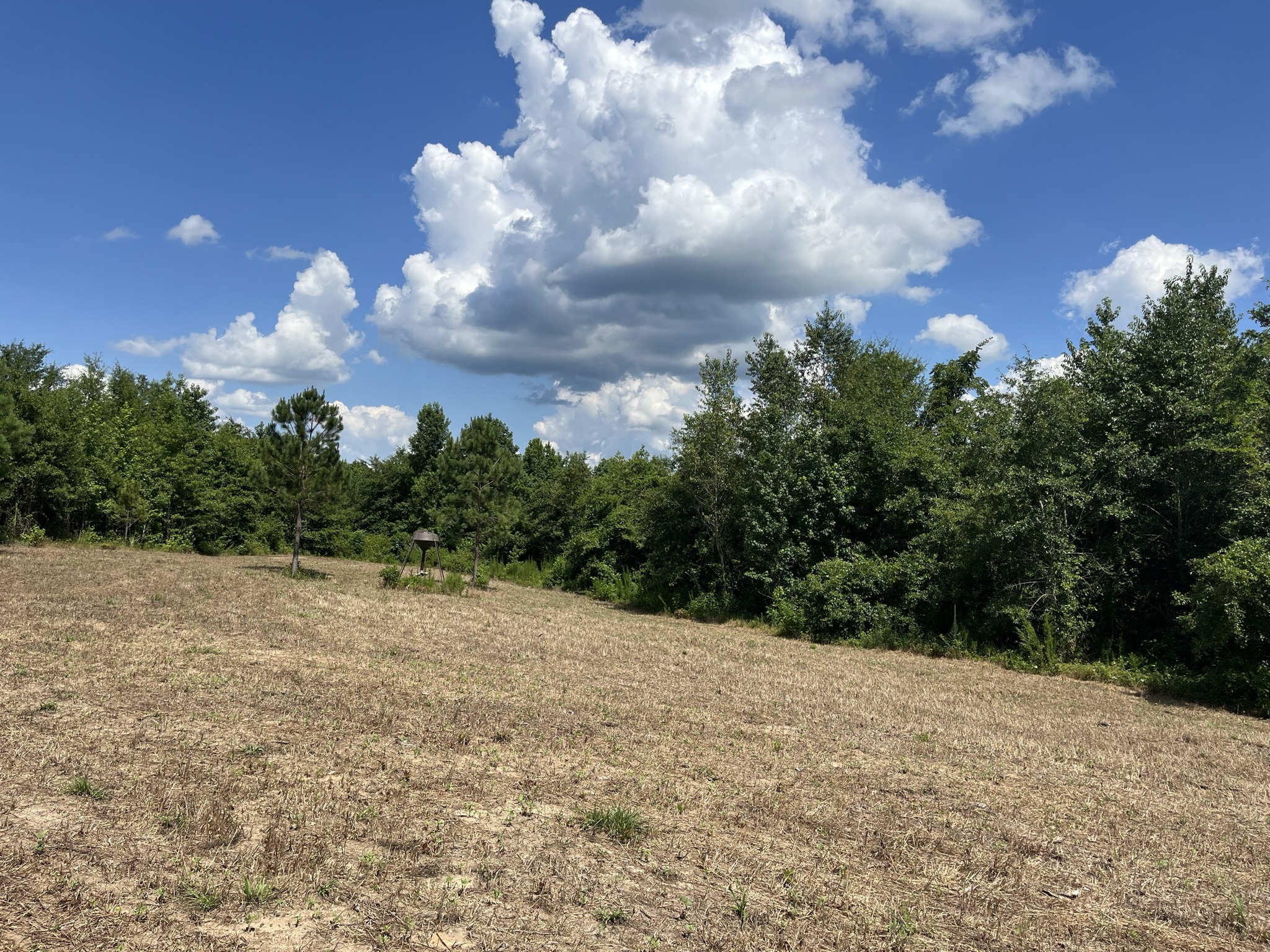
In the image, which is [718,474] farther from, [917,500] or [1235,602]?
Result: [1235,602]

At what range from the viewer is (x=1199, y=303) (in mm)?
22000

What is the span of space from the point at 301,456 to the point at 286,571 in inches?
179

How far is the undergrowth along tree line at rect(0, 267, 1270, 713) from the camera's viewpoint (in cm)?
1579

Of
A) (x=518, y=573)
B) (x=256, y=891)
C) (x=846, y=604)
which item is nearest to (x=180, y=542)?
(x=518, y=573)

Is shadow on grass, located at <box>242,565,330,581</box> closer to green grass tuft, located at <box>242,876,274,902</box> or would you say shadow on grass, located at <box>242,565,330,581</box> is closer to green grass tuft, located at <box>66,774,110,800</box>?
green grass tuft, located at <box>66,774,110,800</box>

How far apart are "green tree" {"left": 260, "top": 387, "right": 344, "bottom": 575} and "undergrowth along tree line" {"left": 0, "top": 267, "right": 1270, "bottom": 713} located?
0.17 meters

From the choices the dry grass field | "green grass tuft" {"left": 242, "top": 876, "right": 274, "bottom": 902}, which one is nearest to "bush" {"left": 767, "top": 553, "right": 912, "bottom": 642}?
the dry grass field

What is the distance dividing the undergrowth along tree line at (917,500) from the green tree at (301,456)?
167mm

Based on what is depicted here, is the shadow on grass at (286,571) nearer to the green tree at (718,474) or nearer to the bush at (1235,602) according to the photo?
the green tree at (718,474)

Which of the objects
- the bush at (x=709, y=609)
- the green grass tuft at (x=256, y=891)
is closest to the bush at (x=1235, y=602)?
the bush at (x=709, y=609)

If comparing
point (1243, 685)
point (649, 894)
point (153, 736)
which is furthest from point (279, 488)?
point (1243, 685)

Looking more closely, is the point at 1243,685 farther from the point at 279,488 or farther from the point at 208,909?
the point at 279,488

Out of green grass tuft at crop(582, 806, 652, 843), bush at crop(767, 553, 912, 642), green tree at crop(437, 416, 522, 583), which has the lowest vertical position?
green grass tuft at crop(582, 806, 652, 843)

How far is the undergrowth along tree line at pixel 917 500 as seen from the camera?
15.8 metres
